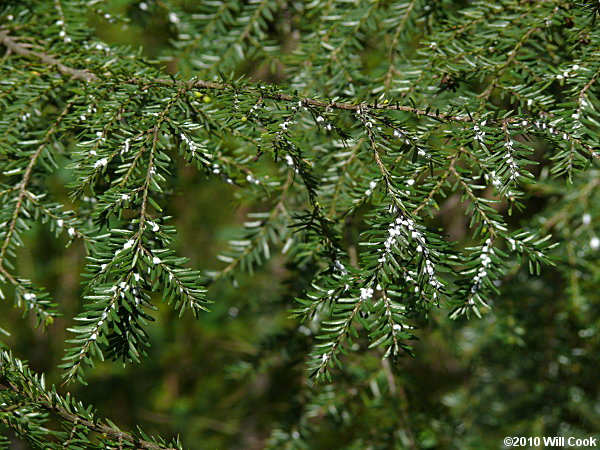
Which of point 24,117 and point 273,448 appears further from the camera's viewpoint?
point 273,448

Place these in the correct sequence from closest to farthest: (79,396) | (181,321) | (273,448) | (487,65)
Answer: (487,65) < (273,448) < (79,396) < (181,321)

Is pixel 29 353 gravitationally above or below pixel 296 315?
below

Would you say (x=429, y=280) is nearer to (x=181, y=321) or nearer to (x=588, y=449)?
(x=588, y=449)

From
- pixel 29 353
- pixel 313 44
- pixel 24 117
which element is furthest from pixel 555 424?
pixel 29 353

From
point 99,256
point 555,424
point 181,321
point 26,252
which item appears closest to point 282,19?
point 99,256

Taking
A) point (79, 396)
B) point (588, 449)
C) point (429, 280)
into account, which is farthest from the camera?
point (79, 396)

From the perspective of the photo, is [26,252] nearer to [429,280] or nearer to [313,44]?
[313,44]

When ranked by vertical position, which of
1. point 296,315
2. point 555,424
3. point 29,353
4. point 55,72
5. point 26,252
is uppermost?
point 55,72
